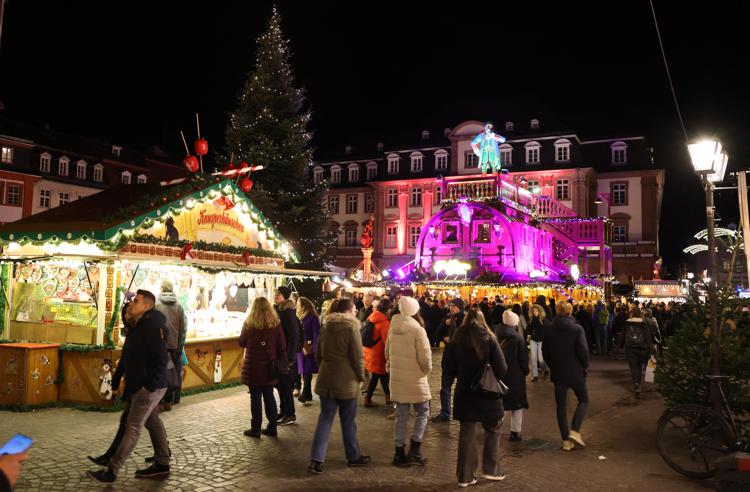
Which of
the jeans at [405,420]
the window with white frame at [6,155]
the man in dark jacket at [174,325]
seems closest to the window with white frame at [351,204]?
the window with white frame at [6,155]

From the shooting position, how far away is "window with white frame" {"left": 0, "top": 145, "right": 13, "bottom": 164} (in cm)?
3750

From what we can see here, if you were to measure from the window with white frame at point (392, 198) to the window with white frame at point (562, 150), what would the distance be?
1290 cm

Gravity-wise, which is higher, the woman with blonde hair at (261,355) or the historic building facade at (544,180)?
the historic building facade at (544,180)

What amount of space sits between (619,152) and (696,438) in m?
41.7

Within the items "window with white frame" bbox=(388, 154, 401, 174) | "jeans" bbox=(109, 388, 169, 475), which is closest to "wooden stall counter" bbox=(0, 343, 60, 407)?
"jeans" bbox=(109, 388, 169, 475)

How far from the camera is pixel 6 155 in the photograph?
124 ft

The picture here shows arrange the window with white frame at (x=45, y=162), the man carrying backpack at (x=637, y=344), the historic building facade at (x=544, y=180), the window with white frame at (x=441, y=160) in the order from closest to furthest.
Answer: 1. the man carrying backpack at (x=637, y=344)
2. the window with white frame at (x=45, y=162)
3. the historic building facade at (x=544, y=180)
4. the window with white frame at (x=441, y=160)

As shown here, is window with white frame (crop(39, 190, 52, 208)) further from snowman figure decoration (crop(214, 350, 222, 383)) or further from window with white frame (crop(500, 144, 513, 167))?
snowman figure decoration (crop(214, 350, 222, 383))

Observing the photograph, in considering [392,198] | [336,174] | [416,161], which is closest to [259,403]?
[416,161]

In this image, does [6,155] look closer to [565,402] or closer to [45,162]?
[45,162]

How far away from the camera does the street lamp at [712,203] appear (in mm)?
6520

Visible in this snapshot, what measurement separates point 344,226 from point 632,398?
42.3 metres

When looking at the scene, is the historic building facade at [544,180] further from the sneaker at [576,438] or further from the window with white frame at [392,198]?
the sneaker at [576,438]

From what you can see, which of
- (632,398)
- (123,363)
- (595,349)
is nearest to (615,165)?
(595,349)
